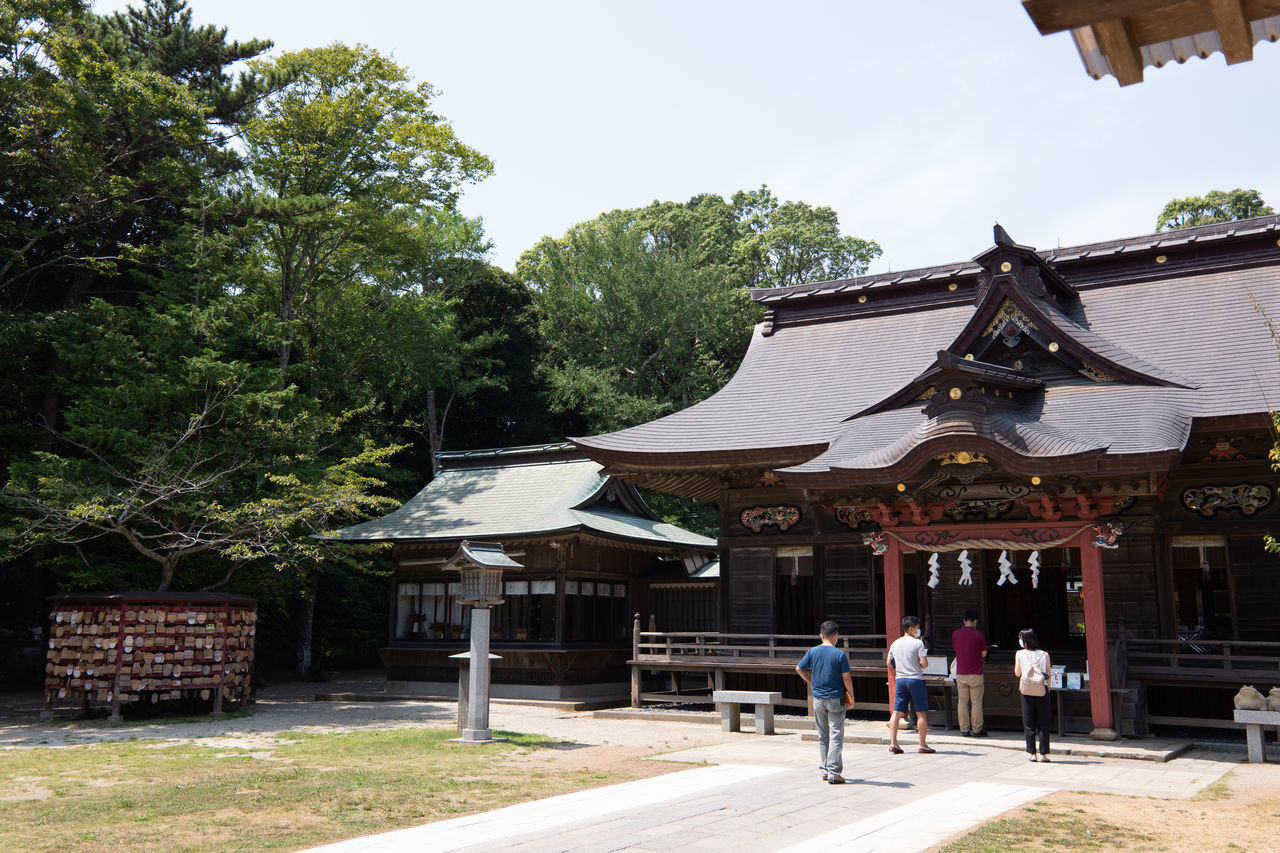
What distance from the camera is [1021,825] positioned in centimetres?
778

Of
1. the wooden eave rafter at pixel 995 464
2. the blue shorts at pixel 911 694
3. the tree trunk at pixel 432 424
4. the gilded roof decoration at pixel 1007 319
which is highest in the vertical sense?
the tree trunk at pixel 432 424

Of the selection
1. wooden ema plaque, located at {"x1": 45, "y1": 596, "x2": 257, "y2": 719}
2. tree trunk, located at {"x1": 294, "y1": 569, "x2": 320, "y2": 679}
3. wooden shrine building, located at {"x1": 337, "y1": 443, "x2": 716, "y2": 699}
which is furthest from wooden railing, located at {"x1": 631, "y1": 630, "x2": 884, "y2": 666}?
tree trunk, located at {"x1": 294, "y1": 569, "x2": 320, "y2": 679}

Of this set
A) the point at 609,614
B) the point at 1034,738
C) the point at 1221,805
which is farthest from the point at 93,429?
the point at 1221,805

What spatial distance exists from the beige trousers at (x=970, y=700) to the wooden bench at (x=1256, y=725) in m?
3.20

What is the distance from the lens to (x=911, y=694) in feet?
39.8

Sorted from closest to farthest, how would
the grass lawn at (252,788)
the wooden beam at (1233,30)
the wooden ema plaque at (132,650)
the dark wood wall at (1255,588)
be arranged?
the wooden beam at (1233,30) < the grass lawn at (252,788) < the dark wood wall at (1255,588) < the wooden ema plaque at (132,650)

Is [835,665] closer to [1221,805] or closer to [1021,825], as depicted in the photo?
[1021,825]

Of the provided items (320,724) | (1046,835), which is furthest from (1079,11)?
(320,724)

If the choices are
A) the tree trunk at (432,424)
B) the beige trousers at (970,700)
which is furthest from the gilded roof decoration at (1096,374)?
the tree trunk at (432,424)

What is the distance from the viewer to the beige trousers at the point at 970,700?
13672mm

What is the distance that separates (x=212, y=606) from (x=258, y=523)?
1772 millimetres

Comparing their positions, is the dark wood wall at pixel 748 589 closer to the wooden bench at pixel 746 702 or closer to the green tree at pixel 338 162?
the wooden bench at pixel 746 702

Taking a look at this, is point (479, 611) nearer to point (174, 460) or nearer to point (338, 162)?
point (174, 460)

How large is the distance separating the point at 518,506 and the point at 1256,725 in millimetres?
16395
